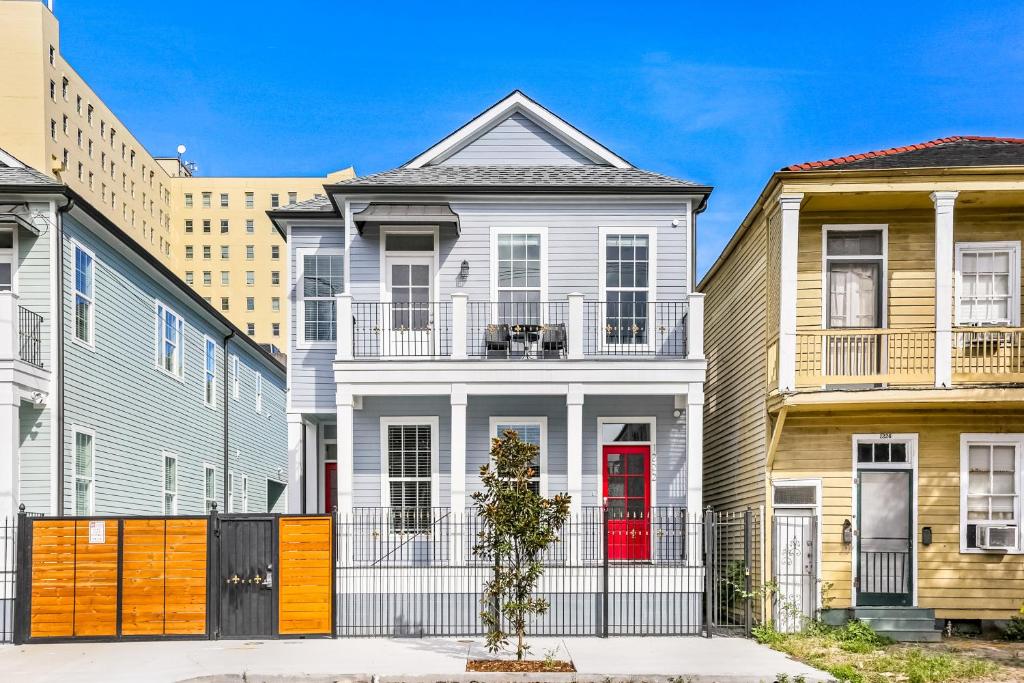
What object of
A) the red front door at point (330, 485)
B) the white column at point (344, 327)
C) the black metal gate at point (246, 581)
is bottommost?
the black metal gate at point (246, 581)

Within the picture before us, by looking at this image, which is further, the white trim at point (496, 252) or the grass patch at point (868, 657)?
the white trim at point (496, 252)

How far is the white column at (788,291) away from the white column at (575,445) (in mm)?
3334

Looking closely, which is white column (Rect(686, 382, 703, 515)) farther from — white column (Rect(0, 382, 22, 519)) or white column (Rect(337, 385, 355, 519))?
white column (Rect(0, 382, 22, 519))

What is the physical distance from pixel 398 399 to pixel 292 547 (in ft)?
13.4

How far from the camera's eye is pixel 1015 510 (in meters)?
15.7

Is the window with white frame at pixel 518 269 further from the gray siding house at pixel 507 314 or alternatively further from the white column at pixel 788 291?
the white column at pixel 788 291

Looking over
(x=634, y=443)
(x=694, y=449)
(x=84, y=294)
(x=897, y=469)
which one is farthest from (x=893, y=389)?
(x=84, y=294)

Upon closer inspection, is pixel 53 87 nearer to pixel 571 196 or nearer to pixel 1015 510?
pixel 571 196

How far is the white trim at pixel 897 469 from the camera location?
1558 centimetres

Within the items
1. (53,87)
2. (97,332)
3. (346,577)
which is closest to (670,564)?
(346,577)

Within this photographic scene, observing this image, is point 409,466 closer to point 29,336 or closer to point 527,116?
point 29,336

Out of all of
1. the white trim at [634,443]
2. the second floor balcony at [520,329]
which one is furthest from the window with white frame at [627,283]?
the white trim at [634,443]

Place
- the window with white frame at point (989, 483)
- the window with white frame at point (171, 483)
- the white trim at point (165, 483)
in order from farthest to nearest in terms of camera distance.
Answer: the window with white frame at point (171, 483) → the white trim at point (165, 483) → the window with white frame at point (989, 483)

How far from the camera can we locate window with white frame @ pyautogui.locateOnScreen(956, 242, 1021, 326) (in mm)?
16047
